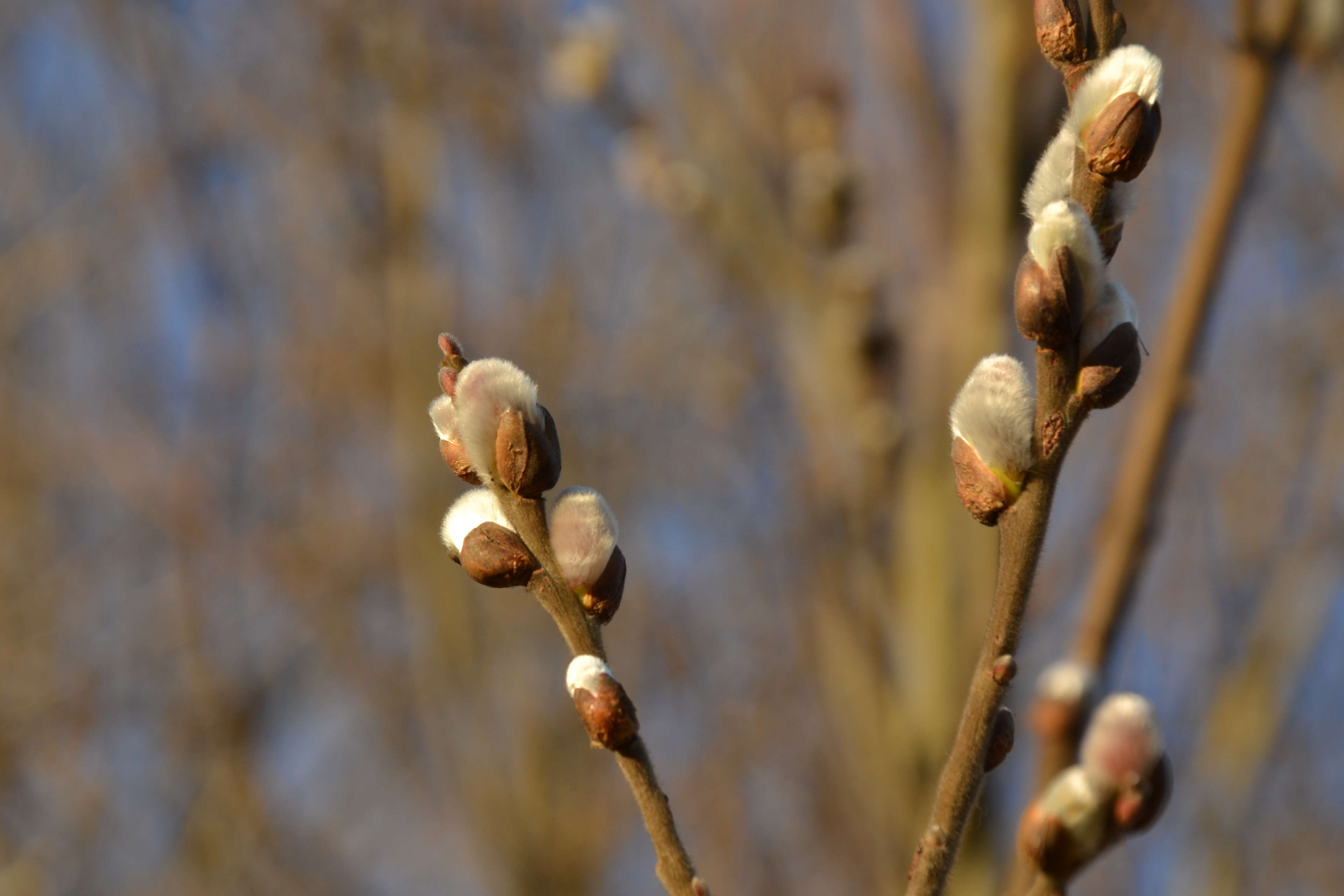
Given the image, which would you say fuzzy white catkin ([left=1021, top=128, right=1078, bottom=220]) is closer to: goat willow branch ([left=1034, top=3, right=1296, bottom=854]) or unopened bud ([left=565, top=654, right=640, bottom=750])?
unopened bud ([left=565, top=654, right=640, bottom=750])

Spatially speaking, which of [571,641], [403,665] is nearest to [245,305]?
[403,665]

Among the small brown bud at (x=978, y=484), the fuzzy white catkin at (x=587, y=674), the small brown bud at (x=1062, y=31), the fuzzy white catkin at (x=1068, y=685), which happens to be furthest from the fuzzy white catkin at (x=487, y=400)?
the fuzzy white catkin at (x=1068, y=685)

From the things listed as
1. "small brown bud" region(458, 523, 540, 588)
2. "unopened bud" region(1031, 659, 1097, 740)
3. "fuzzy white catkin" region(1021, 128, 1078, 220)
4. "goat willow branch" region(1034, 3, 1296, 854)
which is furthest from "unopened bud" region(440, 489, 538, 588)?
"goat willow branch" region(1034, 3, 1296, 854)

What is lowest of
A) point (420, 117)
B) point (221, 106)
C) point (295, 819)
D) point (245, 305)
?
point (295, 819)

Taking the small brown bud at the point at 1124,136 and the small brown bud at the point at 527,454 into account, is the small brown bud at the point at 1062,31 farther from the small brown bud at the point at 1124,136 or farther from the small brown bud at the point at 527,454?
the small brown bud at the point at 527,454

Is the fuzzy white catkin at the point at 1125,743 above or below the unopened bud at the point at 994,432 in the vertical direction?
below

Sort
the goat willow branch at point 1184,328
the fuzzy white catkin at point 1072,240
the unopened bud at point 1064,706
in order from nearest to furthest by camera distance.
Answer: the fuzzy white catkin at point 1072,240, the unopened bud at point 1064,706, the goat willow branch at point 1184,328

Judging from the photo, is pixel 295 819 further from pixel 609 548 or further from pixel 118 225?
pixel 609 548

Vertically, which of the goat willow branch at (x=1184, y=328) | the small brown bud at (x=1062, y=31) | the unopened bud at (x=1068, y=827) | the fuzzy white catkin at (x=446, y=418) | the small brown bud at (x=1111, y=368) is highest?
the goat willow branch at (x=1184, y=328)
